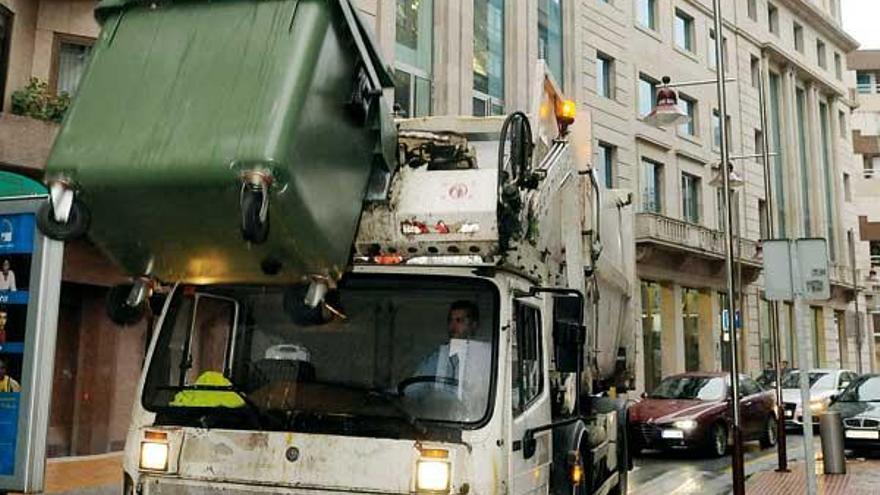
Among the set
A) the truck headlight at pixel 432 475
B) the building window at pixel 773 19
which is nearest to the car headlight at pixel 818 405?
the truck headlight at pixel 432 475

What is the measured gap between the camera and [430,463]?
158 inches

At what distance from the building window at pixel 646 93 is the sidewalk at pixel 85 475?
20.4 metres

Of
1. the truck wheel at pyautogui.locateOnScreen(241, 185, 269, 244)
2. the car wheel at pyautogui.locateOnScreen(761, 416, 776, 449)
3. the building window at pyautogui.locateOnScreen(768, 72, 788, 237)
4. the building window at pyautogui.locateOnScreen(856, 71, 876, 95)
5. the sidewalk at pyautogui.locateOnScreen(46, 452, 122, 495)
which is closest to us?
the truck wheel at pyautogui.locateOnScreen(241, 185, 269, 244)

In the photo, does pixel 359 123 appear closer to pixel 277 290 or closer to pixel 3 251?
pixel 277 290

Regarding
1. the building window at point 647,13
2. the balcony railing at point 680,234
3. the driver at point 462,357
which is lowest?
the driver at point 462,357

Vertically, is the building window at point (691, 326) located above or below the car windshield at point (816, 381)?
above

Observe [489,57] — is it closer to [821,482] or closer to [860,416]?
[860,416]

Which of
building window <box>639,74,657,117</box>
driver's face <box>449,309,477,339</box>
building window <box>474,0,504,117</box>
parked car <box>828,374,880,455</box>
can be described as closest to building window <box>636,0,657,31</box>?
building window <box>639,74,657,117</box>

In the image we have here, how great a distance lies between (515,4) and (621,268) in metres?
14.3

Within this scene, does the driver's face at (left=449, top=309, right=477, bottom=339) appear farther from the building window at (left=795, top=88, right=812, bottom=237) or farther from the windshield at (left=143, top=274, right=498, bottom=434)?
the building window at (left=795, top=88, right=812, bottom=237)

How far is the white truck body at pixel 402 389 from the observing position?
4117 millimetres

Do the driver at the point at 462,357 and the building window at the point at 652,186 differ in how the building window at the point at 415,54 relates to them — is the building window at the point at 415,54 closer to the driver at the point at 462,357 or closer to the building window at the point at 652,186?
the building window at the point at 652,186

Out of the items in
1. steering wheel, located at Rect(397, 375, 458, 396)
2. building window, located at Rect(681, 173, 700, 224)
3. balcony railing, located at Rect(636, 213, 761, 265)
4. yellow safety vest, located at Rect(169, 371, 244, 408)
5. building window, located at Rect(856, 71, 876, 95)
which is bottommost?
yellow safety vest, located at Rect(169, 371, 244, 408)

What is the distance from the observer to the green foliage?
451 inches
